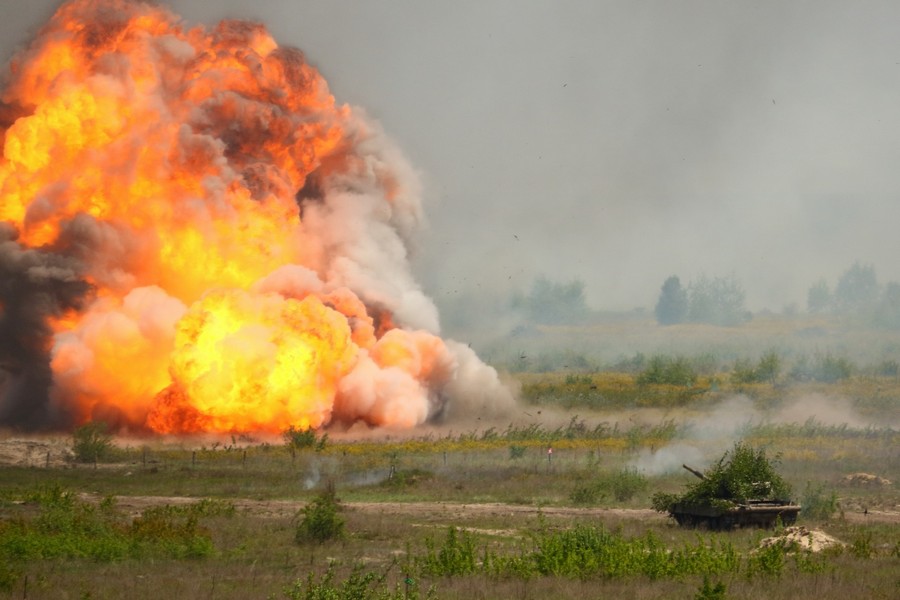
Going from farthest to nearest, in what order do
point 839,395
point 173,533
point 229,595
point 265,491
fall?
point 839,395 → point 265,491 → point 173,533 → point 229,595

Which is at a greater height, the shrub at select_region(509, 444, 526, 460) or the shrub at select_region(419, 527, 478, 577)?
the shrub at select_region(509, 444, 526, 460)

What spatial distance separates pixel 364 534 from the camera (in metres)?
33.2

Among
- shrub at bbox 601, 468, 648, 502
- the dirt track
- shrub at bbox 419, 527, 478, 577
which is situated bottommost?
shrub at bbox 419, 527, 478, 577

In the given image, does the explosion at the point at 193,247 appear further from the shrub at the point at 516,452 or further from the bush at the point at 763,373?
the bush at the point at 763,373

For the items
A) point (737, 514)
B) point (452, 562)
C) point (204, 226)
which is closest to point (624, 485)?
point (737, 514)

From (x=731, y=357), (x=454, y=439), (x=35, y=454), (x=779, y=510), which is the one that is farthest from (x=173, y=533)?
(x=731, y=357)

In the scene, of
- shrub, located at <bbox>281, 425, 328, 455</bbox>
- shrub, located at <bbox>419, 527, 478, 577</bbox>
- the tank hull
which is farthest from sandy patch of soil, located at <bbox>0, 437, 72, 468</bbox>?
shrub, located at <bbox>419, 527, 478, 577</bbox>

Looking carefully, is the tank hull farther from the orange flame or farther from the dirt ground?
the orange flame

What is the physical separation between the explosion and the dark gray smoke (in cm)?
14

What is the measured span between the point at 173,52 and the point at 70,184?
43.1ft

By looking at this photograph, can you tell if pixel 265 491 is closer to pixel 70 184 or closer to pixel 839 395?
pixel 70 184

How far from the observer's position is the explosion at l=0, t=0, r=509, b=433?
Answer: 6588cm

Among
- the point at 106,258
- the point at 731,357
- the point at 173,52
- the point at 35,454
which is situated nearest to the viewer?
the point at 35,454

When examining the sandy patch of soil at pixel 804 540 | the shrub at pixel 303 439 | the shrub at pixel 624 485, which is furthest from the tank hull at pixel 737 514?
the shrub at pixel 303 439
